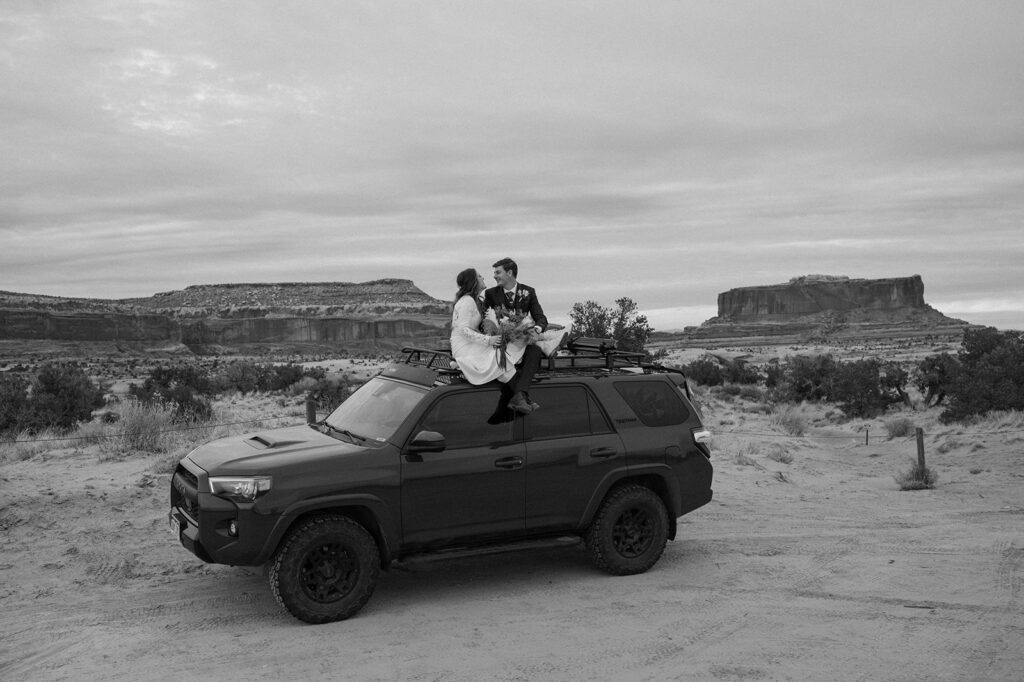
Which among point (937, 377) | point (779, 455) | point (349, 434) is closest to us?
point (349, 434)

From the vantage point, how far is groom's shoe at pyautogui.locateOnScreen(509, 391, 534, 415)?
7.42 m

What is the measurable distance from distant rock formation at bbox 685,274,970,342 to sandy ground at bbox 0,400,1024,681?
10869cm

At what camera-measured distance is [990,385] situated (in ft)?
70.6

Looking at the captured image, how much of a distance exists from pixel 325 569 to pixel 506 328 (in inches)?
101

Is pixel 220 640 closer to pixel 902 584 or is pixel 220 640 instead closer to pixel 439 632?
pixel 439 632

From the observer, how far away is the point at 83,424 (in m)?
18.7

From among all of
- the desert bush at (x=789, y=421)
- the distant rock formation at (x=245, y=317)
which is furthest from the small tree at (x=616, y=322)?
the distant rock formation at (x=245, y=317)

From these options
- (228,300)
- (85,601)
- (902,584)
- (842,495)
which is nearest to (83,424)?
(85,601)

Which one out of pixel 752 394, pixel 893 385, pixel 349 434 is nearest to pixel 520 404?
pixel 349 434

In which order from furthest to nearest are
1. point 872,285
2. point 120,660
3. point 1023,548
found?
point 872,285
point 1023,548
point 120,660

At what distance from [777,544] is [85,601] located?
6693 mm

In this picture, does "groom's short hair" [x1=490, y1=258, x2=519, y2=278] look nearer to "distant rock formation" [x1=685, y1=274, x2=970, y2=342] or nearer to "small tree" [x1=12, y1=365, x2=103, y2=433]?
"small tree" [x1=12, y1=365, x2=103, y2=433]

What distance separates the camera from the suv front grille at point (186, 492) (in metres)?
6.79

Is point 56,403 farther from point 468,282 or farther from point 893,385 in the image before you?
point 893,385
